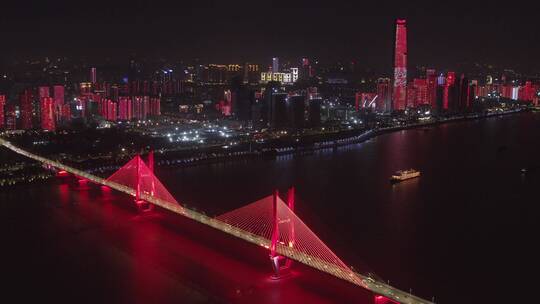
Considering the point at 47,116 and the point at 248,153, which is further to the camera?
the point at 47,116

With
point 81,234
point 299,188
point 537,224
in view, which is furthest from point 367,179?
point 81,234

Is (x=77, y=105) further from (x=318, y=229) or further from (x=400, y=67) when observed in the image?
(x=318, y=229)

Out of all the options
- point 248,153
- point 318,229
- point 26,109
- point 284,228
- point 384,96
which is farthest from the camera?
point 384,96

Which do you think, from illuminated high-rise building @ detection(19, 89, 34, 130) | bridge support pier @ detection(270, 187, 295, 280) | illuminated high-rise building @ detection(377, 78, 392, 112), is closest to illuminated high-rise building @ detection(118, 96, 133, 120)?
illuminated high-rise building @ detection(19, 89, 34, 130)

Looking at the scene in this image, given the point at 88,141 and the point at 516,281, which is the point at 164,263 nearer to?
the point at 516,281

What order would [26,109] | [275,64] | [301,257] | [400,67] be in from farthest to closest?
[275,64]
[400,67]
[26,109]
[301,257]

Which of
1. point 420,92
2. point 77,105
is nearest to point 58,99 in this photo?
point 77,105
